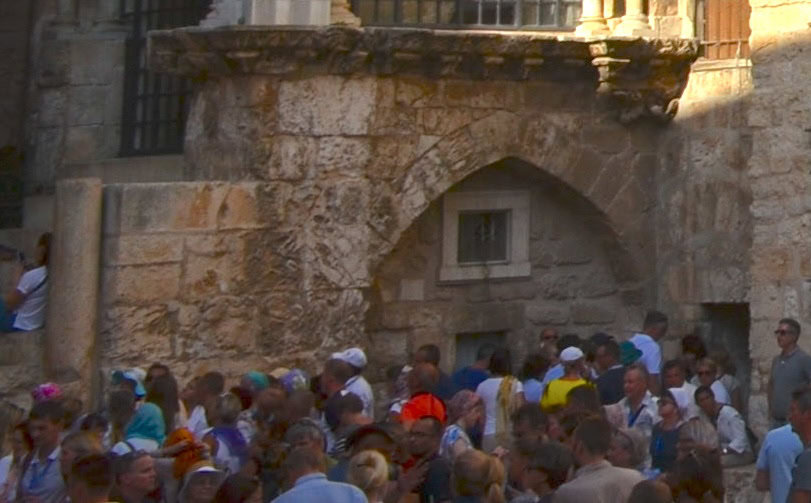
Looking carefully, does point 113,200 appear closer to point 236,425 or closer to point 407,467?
point 236,425

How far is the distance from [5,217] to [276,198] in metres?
4.40

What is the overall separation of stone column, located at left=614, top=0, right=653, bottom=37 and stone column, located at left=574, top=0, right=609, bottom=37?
0.11m

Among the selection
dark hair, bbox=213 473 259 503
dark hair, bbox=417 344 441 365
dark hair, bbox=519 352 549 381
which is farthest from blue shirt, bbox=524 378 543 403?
dark hair, bbox=213 473 259 503

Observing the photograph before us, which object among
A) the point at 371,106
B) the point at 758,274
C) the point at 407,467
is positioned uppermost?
the point at 371,106


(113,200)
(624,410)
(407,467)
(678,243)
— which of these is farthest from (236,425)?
(678,243)

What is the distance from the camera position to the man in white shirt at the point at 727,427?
455 inches

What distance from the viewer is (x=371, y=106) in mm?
13625

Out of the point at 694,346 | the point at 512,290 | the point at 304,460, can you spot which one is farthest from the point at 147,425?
the point at 512,290

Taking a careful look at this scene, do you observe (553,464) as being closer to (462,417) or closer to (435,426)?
(435,426)

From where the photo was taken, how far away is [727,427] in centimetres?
1178

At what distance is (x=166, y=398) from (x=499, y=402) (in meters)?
2.08

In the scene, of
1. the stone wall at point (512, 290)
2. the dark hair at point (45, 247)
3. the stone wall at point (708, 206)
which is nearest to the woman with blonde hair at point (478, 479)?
the dark hair at point (45, 247)

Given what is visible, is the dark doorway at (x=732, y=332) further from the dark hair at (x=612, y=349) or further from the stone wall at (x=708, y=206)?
the dark hair at (x=612, y=349)

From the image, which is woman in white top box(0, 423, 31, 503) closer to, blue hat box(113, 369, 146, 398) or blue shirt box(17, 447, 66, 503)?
blue shirt box(17, 447, 66, 503)
